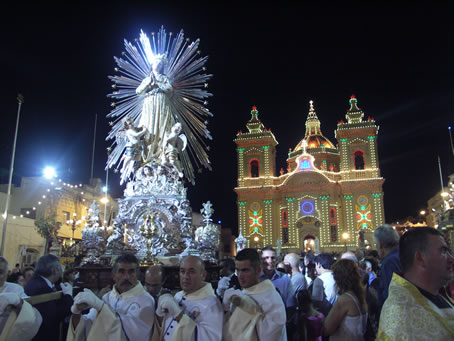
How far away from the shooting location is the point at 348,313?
13.4 feet

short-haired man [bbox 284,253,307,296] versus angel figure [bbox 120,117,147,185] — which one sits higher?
angel figure [bbox 120,117,147,185]

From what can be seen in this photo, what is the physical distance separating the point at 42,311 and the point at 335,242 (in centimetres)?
4174

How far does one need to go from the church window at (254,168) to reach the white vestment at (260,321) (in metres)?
44.7

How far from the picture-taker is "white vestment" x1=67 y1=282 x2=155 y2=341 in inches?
154

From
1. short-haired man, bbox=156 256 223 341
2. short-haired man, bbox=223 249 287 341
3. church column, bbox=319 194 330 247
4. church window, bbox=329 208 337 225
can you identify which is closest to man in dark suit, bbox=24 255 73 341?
short-haired man, bbox=156 256 223 341

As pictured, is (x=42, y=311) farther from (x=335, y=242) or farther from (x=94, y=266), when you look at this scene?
(x=335, y=242)

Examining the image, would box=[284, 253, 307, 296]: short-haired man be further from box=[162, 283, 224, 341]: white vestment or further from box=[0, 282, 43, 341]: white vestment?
box=[0, 282, 43, 341]: white vestment

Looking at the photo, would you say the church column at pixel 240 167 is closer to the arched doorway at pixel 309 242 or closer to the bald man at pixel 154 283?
the arched doorway at pixel 309 242

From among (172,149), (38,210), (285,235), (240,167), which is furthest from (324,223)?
(172,149)

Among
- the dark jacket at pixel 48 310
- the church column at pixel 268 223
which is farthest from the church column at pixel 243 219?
→ the dark jacket at pixel 48 310

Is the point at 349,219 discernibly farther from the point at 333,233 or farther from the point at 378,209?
the point at 378,209

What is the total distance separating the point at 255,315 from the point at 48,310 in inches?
99.4

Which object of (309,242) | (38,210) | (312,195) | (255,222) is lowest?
(309,242)

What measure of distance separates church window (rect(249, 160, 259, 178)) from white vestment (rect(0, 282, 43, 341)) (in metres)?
44.9
